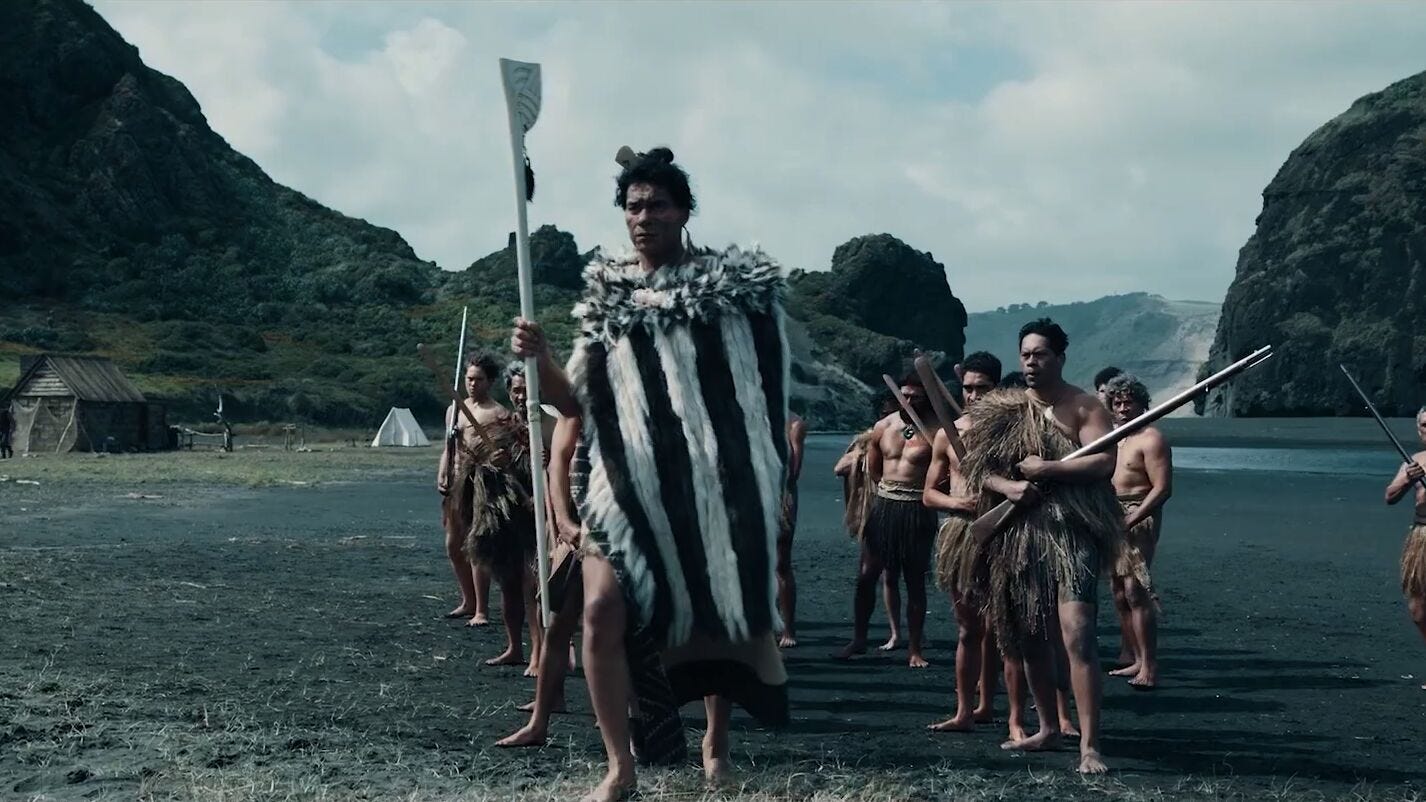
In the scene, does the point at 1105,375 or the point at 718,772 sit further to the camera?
the point at 1105,375

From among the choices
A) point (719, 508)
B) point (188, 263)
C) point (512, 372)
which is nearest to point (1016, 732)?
point (719, 508)

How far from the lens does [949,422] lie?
6336 millimetres

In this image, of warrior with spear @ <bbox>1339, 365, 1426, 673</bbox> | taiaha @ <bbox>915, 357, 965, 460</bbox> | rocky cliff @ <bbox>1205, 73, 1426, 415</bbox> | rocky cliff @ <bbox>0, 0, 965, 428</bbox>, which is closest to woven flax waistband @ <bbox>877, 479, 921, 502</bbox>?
taiaha @ <bbox>915, 357, 965, 460</bbox>

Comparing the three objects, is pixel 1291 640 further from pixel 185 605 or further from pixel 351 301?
pixel 351 301

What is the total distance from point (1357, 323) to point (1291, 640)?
16401 cm

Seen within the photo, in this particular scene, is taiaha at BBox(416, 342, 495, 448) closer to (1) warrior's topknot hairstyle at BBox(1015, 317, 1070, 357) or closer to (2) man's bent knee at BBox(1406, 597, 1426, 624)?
(1) warrior's topknot hairstyle at BBox(1015, 317, 1070, 357)

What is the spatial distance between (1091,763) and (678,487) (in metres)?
1.97

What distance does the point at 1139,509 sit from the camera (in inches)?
A: 321

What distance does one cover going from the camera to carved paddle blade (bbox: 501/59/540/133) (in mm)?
5633

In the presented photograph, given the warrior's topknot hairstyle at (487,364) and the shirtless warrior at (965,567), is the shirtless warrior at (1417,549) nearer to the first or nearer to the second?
the shirtless warrior at (965,567)

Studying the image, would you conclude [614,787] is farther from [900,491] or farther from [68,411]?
[68,411]

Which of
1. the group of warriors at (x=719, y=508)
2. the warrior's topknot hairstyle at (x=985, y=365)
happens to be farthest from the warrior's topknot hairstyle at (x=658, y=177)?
the warrior's topknot hairstyle at (x=985, y=365)

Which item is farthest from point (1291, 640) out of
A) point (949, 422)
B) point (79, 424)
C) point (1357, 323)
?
point (1357, 323)

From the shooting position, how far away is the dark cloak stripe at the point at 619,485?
16.4ft
